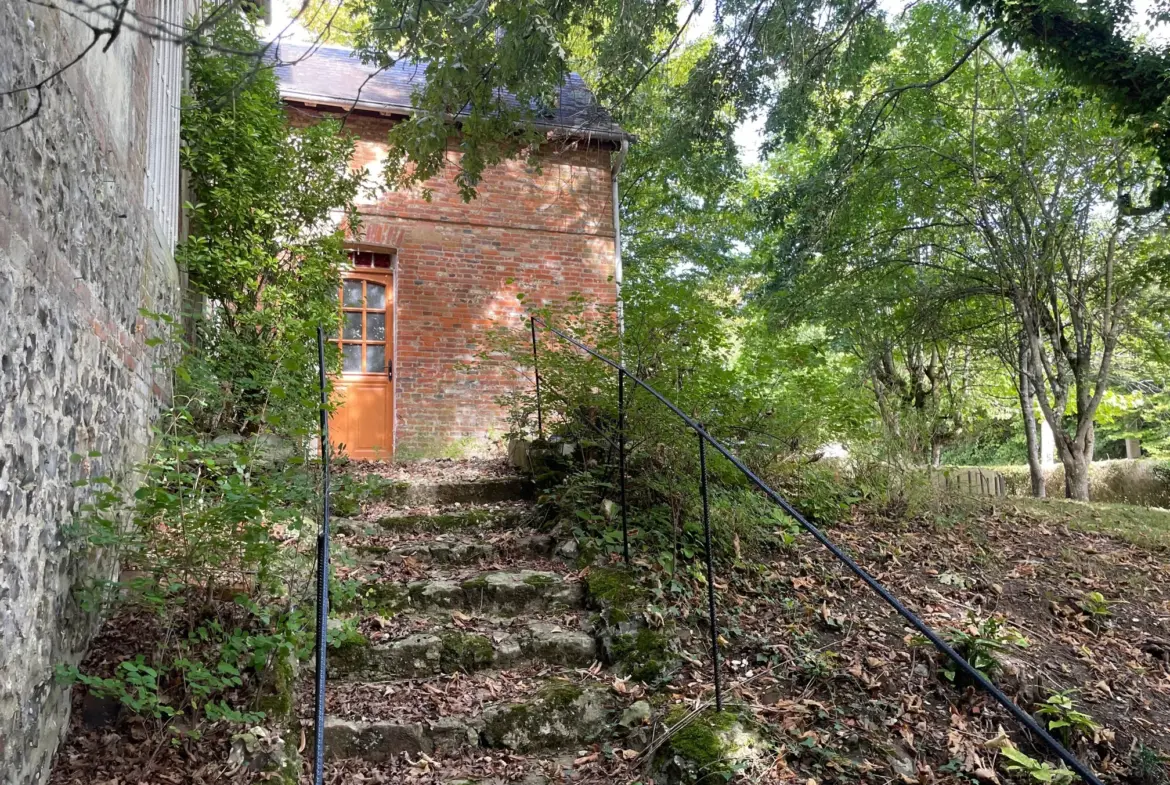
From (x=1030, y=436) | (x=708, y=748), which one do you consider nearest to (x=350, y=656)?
(x=708, y=748)

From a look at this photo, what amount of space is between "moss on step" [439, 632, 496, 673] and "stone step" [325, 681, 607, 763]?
12.3 inches

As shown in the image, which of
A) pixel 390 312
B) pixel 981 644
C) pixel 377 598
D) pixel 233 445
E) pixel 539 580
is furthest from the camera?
pixel 390 312

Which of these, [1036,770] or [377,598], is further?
[377,598]

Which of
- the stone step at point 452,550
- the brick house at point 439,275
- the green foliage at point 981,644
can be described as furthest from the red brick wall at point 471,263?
the green foliage at point 981,644

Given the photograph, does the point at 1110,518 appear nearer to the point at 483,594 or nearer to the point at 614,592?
the point at 614,592

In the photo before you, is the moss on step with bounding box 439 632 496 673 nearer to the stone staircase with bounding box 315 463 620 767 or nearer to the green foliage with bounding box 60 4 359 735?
the stone staircase with bounding box 315 463 620 767

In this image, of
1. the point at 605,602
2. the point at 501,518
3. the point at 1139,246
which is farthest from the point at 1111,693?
the point at 1139,246

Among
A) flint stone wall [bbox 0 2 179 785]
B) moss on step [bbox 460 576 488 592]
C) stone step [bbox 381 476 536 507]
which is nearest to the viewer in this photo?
flint stone wall [bbox 0 2 179 785]

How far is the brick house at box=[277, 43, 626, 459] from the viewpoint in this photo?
25.9 feet

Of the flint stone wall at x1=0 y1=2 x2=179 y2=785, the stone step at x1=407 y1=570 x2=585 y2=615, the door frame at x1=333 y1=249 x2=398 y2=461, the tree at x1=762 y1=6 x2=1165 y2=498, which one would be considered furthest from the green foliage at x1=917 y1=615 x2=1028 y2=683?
the door frame at x1=333 y1=249 x2=398 y2=461

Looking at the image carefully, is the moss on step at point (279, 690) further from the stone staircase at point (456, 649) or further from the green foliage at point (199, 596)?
the stone staircase at point (456, 649)

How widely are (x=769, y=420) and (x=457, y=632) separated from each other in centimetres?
257

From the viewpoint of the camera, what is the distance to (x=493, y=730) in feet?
9.04

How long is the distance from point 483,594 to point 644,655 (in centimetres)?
91
